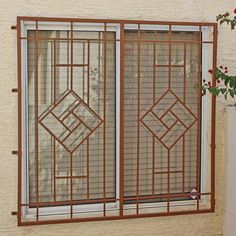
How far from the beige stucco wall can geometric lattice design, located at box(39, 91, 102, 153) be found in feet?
0.96

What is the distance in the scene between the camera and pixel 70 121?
3.79m

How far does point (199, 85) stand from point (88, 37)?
1.00 meters

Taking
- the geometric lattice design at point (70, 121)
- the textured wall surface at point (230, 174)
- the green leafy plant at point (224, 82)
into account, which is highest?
the green leafy plant at point (224, 82)

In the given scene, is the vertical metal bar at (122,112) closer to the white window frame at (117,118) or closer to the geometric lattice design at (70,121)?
the white window frame at (117,118)

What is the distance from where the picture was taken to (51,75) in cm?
373

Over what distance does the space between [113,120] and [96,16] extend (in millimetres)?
836

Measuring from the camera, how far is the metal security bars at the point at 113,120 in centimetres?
372

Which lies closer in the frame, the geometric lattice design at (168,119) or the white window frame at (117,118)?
the white window frame at (117,118)

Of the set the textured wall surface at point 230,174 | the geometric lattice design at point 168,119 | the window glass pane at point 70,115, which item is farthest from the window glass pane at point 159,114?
the textured wall surface at point 230,174

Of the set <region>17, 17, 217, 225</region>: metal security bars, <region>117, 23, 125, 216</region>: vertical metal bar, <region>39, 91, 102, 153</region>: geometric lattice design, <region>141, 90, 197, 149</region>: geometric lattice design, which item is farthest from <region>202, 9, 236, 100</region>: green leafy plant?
<region>39, 91, 102, 153</region>: geometric lattice design

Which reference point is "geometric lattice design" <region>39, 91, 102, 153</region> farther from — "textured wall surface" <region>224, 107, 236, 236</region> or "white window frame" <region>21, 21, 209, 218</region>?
"textured wall surface" <region>224, 107, 236, 236</region>

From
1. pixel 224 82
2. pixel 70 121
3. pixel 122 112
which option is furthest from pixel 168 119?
pixel 70 121

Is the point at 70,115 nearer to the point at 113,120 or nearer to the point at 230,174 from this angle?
the point at 113,120

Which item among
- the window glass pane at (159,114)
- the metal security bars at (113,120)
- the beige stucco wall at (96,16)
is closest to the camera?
the beige stucco wall at (96,16)
